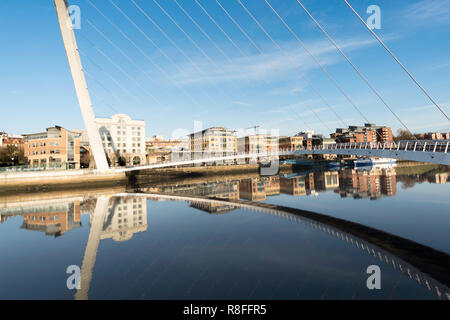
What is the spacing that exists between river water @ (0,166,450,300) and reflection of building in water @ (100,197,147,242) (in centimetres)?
5

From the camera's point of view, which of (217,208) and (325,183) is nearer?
(217,208)

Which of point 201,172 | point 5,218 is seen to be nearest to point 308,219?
point 5,218

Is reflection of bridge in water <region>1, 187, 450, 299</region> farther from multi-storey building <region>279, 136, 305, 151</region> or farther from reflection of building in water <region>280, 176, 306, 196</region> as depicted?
multi-storey building <region>279, 136, 305, 151</region>

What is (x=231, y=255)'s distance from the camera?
604cm

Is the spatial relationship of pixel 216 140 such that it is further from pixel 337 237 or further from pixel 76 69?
pixel 337 237

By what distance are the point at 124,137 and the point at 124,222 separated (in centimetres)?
4517

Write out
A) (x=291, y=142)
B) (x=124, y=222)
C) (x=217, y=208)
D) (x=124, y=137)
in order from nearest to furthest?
1. (x=124, y=222)
2. (x=217, y=208)
3. (x=124, y=137)
4. (x=291, y=142)

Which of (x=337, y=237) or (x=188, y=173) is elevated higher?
(x=188, y=173)

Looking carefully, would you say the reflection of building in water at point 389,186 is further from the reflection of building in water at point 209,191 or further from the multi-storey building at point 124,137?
the multi-storey building at point 124,137

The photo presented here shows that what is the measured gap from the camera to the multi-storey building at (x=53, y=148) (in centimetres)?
3288

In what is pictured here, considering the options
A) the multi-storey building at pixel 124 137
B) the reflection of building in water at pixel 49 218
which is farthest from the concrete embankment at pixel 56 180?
the multi-storey building at pixel 124 137

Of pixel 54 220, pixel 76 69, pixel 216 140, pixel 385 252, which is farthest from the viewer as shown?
pixel 216 140

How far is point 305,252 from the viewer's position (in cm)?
608

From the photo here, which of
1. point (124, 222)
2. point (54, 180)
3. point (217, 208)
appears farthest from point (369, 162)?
point (54, 180)
